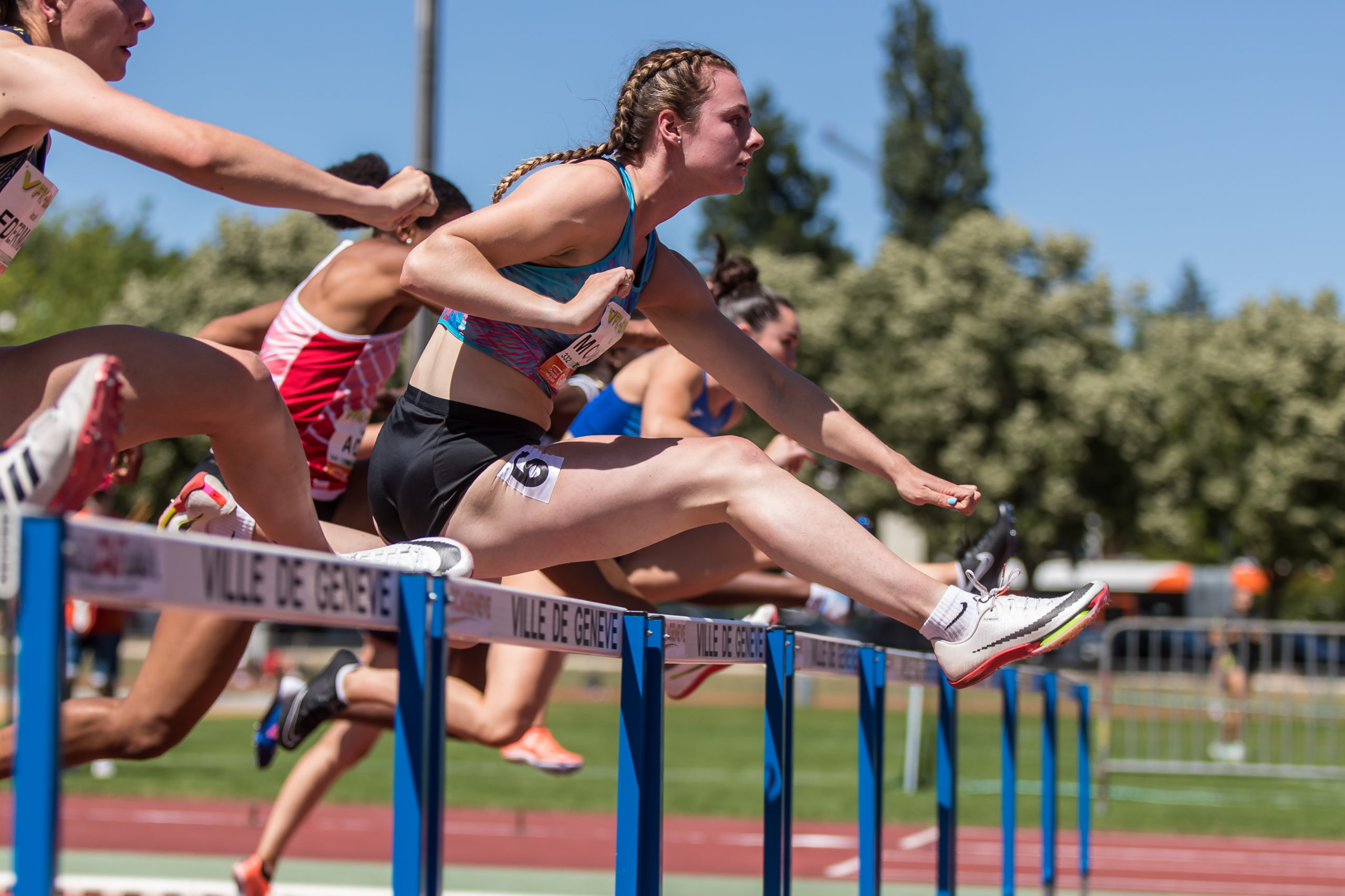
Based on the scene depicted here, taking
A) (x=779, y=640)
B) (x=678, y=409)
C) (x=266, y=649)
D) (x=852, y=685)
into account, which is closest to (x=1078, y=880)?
(x=678, y=409)

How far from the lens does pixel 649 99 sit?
298 centimetres

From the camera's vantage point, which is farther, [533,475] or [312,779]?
[312,779]

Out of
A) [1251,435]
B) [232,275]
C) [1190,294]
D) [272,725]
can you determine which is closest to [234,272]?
[232,275]

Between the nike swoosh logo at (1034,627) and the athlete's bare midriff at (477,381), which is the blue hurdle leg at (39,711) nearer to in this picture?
the athlete's bare midriff at (477,381)

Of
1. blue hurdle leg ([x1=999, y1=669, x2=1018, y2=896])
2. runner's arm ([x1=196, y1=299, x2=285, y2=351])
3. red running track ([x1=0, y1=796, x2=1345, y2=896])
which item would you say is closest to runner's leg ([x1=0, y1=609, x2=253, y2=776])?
runner's arm ([x1=196, y1=299, x2=285, y2=351])

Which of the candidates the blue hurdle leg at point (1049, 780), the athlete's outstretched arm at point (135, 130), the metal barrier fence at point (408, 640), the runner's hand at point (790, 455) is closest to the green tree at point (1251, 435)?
the blue hurdle leg at point (1049, 780)

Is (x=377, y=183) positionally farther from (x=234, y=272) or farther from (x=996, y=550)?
(x=234, y=272)

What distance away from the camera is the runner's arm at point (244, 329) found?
4105 mm

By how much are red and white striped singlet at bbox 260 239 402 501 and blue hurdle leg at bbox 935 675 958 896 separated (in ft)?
5.75

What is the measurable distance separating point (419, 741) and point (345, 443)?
2.27 m

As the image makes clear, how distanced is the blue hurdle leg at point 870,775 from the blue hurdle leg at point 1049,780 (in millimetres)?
1722

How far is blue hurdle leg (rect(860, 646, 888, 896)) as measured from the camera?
345 centimetres

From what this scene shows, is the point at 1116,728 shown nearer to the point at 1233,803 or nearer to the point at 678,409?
the point at 1233,803

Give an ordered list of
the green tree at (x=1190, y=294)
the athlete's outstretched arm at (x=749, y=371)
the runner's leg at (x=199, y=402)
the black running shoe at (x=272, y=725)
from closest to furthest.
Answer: the runner's leg at (x=199, y=402) < the athlete's outstretched arm at (x=749, y=371) < the black running shoe at (x=272, y=725) < the green tree at (x=1190, y=294)
